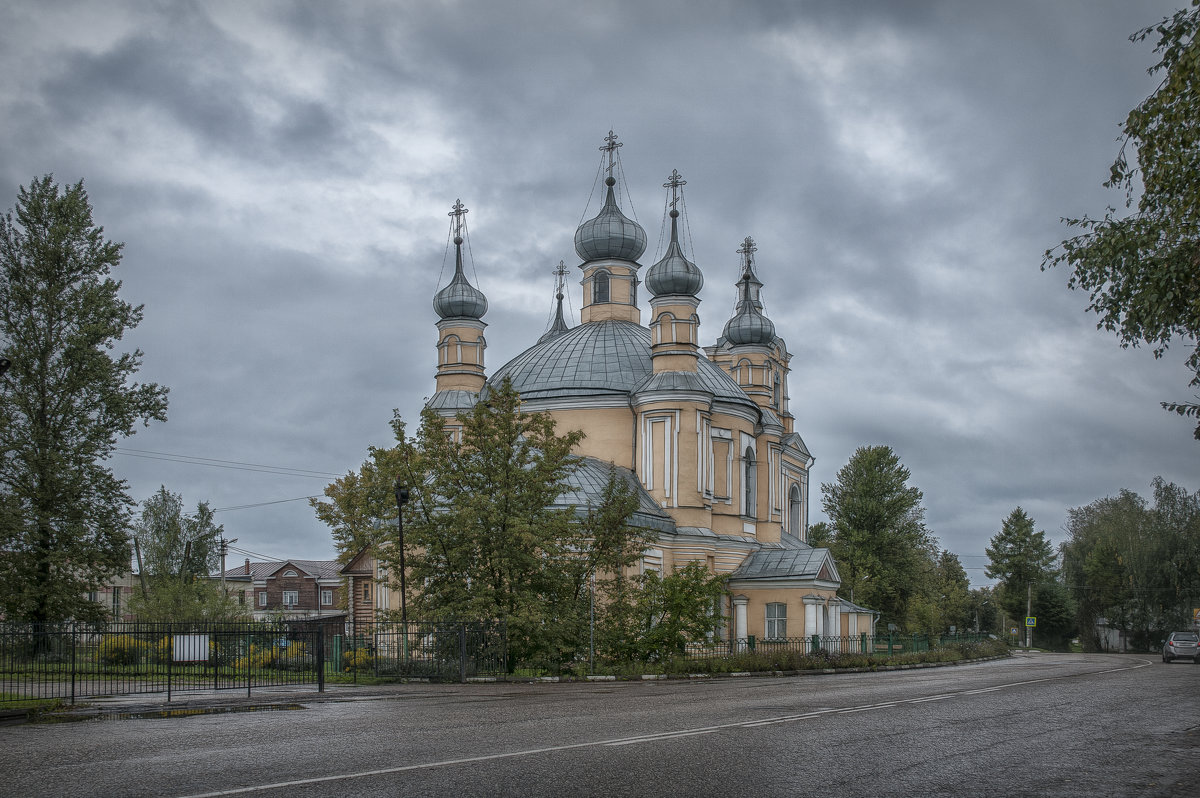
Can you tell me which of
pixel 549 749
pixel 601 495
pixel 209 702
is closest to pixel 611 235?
pixel 601 495

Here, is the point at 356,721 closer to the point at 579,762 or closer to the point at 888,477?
the point at 579,762

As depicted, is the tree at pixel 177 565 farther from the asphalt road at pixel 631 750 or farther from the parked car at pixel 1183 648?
the parked car at pixel 1183 648

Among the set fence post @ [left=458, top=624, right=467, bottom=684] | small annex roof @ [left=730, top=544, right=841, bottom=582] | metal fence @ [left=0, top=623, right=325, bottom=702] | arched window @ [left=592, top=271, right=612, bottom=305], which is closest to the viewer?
metal fence @ [left=0, top=623, right=325, bottom=702]

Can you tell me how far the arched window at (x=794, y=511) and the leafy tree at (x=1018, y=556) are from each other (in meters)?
34.8

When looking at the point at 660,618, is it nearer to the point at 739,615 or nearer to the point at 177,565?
the point at 739,615

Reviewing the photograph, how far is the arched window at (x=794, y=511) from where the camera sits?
197ft

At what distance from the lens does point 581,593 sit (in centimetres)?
3050

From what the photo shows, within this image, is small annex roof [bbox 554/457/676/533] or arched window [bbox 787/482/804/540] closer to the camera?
small annex roof [bbox 554/457/676/533]

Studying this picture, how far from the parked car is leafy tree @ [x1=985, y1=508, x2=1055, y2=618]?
47.6 metres

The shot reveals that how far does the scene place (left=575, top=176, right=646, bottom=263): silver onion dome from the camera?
52094mm

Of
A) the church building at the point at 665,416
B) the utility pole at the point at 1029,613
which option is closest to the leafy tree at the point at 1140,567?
the utility pole at the point at 1029,613

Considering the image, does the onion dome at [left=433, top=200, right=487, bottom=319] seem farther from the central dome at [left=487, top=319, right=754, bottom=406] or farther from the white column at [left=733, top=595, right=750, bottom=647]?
the white column at [left=733, top=595, right=750, bottom=647]

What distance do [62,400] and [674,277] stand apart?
79.6ft

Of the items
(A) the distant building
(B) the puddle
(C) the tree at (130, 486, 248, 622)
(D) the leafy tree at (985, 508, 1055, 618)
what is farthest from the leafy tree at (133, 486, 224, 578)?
(D) the leafy tree at (985, 508, 1055, 618)
